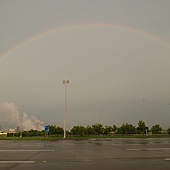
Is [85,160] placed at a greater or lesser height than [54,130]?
lesser

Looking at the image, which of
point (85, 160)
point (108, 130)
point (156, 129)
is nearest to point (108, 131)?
point (108, 130)

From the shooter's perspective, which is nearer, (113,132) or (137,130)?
(137,130)

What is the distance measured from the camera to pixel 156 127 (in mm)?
76188

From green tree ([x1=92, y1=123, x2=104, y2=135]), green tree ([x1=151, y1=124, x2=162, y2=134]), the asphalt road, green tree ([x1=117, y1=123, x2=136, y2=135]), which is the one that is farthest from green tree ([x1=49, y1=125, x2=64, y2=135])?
the asphalt road

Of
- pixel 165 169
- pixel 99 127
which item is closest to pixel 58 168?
pixel 165 169

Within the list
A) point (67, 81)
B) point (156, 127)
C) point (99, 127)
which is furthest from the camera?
point (156, 127)

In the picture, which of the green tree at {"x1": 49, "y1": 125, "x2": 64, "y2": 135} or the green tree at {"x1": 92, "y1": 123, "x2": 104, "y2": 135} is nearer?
the green tree at {"x1": 92, "y1": 123, "x2": 104, "y2": 135}

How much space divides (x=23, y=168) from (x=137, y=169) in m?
4.77

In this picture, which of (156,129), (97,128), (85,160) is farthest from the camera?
(156,129)

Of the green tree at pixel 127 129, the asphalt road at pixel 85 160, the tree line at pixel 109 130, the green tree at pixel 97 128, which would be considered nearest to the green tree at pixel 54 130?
the tree line at pixel 109 130

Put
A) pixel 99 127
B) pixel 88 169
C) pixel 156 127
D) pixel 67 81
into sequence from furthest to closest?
1. pixel 156 127
2. pixel 99 127
3. pixel 67 81
4. pixel 88 169

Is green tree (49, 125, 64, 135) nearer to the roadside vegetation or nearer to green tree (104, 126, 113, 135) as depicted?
the roadside vegetation

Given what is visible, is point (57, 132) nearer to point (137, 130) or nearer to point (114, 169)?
point (137, 130)

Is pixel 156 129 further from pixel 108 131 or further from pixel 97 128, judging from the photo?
pixel 97 128
